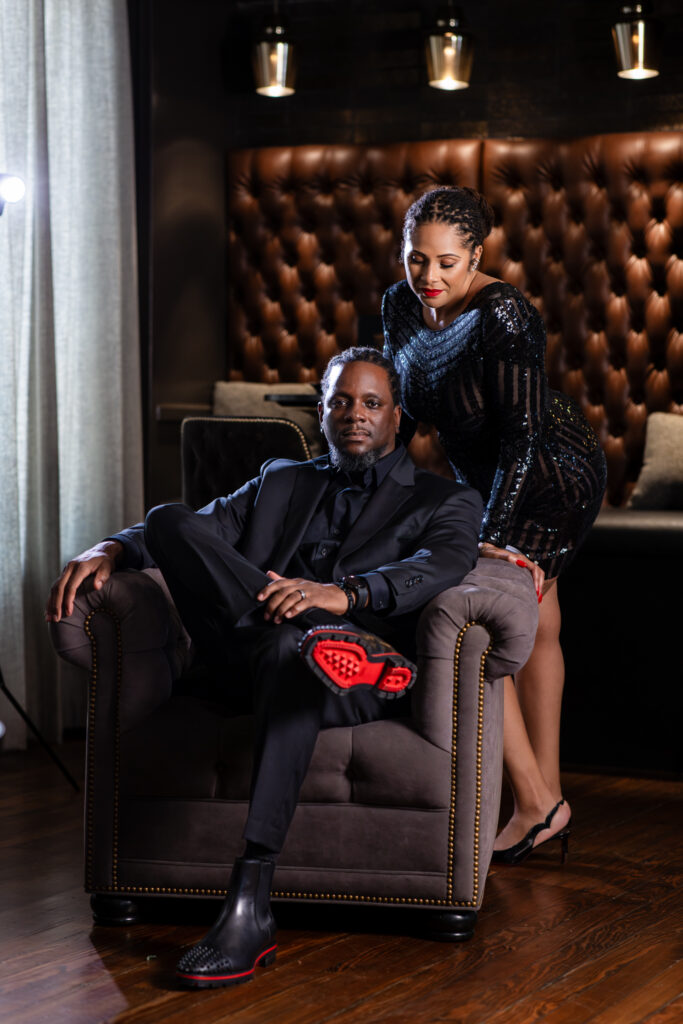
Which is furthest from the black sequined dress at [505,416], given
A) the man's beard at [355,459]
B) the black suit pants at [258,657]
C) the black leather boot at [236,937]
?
the black leather boot at [236,937]

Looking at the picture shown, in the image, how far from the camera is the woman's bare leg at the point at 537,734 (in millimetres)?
3039

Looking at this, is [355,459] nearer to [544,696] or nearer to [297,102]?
[544,696]

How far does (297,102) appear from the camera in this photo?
16.7ft

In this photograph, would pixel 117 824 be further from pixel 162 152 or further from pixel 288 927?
pixel 162 152

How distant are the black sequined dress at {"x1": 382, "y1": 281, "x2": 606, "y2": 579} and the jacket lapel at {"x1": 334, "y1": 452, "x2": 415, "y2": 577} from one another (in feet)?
0.61

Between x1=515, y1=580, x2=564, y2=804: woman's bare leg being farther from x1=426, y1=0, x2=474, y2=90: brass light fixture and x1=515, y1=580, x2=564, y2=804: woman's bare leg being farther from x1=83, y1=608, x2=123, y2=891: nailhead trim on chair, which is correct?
x1=426, y1=0, x2=474, y2=90: brass light fixture

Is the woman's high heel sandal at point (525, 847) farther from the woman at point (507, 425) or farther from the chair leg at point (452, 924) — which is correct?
the chair leg at point (452, 924)

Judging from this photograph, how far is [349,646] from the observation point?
2246 mm

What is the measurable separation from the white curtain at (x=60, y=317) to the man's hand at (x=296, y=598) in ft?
5.97

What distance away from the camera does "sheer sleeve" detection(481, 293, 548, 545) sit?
280 cm

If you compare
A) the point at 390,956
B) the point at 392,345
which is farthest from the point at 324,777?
the point at 392,345

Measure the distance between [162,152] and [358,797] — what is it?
3.02 m

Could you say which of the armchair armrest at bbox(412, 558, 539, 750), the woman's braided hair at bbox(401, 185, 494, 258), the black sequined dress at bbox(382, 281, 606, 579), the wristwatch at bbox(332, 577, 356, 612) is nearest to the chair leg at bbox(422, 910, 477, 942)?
the armchair armrest at bbox(412, 558, 539, 750)

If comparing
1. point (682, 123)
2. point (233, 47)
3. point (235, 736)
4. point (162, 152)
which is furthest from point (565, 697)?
point (233, 47)
